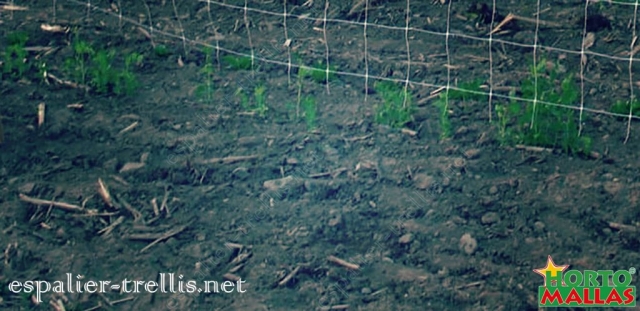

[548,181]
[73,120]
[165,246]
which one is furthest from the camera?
[73,120]

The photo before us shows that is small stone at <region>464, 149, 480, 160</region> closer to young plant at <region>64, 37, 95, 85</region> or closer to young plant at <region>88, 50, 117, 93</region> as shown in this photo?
young plant at <region>88, 50, 117, 93</region>

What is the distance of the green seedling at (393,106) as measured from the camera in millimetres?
4719

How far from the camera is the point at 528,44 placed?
5.34 metres

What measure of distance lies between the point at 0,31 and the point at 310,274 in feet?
8.80

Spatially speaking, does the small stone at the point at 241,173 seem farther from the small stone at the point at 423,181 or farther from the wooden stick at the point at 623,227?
the wooden stick at the point at 623,227

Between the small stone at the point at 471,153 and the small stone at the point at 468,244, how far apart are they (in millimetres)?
578

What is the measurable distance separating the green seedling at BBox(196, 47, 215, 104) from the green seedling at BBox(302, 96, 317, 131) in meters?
0.48

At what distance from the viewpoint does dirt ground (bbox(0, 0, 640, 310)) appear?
378 centimetres

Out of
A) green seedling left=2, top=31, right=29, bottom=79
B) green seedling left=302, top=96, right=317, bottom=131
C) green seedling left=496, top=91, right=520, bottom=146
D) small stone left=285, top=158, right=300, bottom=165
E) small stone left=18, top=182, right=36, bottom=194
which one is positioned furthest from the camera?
green seedling left=2, top=31, right=29, bottom=79

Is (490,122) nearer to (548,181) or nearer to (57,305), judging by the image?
(548,181)

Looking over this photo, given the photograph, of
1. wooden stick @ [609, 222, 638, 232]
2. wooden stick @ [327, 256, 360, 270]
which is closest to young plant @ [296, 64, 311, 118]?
wooden stick @ [327, 256, 360, 270]

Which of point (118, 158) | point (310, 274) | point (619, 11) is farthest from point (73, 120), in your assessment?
point (619, 11)

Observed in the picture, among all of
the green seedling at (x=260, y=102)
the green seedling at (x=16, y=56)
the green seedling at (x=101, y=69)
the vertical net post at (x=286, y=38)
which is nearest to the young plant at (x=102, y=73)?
the green seedling at (x=101, y=69)

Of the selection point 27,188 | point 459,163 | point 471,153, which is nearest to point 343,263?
point 459,163
